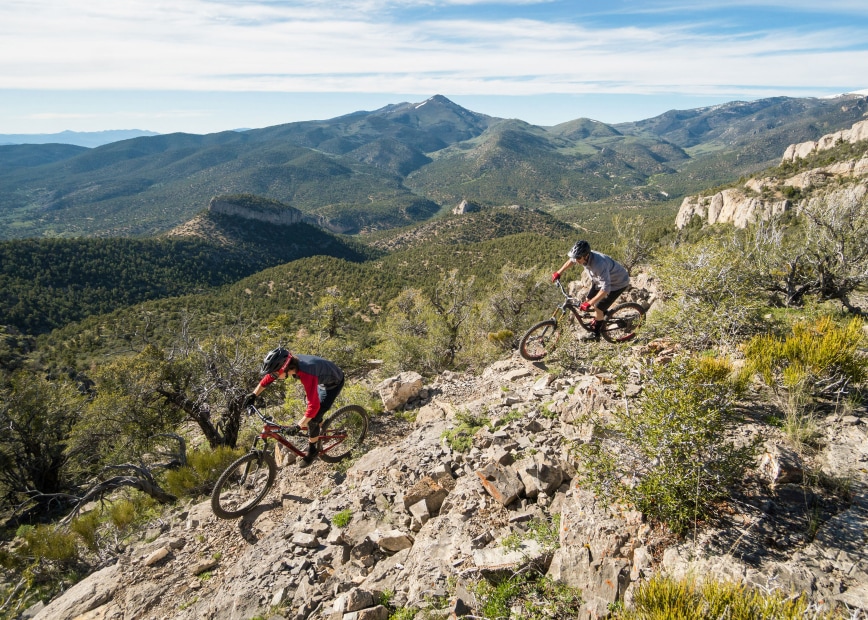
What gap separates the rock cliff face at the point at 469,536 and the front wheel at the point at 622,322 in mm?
1624

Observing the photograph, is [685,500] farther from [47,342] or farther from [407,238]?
[407,238]

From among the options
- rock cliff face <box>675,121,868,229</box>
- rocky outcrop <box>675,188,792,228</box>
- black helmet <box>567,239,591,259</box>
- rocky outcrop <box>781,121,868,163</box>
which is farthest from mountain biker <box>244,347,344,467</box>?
rocky outcrop <box>781,121,868,163</box>

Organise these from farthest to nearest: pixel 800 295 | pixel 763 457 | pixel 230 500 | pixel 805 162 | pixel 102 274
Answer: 1. pixel 102 274
2. pixel 805 162
3. pixel 800 295
4. pixel 230 500
5. pixel 763 457

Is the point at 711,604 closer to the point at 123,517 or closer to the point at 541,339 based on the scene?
the point at 541,339

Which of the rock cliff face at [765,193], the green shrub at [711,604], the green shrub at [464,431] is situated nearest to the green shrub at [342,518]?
the green shrub at [464,431]

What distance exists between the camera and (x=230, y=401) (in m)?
12.9

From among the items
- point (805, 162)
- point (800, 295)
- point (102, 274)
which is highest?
point (805, 162)

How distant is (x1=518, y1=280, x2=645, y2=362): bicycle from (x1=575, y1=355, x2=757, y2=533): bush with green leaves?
4654 millimetres

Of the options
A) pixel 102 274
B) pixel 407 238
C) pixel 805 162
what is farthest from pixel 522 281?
pixel 407 238

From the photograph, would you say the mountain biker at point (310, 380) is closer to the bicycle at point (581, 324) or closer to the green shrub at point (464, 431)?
the green shrub at point (464, 431)

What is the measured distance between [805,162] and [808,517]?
317ft

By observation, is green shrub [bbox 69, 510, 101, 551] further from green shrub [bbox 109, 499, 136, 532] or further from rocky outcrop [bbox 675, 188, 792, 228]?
rocky outcrop [bbox 675, 188, 792, 228]

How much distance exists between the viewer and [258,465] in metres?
7.63

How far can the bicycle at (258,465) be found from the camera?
701cm
